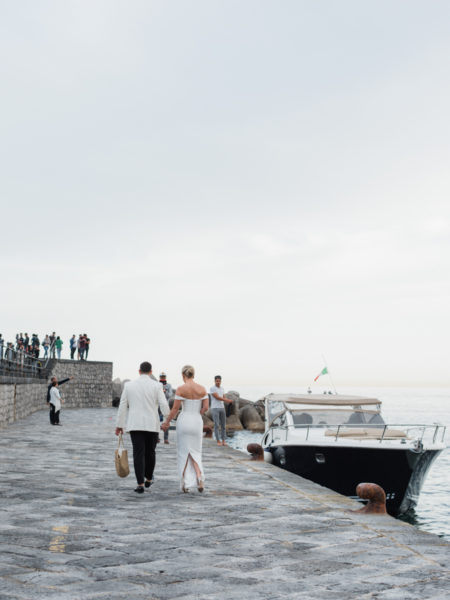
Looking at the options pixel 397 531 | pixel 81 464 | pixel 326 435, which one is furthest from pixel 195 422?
pixel 326 435

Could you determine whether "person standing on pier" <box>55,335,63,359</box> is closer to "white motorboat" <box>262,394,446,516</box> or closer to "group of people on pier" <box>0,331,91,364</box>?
"group of people on pier" <box>0,331,91,364</box>

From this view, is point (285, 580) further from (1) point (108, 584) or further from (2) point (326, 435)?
(2) point (326, 435)

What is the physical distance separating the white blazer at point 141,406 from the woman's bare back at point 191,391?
327mm

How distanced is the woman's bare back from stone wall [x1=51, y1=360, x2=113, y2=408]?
33.7 m

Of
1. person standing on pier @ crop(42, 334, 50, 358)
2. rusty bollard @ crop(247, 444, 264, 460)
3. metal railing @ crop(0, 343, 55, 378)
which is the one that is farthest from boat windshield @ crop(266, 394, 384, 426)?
person standing on pier @ crop(42, 334, 50, 358)

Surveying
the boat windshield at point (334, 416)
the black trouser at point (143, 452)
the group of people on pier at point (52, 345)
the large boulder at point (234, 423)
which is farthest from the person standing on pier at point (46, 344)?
the black trouser at point (143, 452)

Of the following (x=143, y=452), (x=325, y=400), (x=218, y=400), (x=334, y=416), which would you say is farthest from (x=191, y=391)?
(x=334, y=416)

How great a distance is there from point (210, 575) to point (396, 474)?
952cm

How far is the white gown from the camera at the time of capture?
8.59 meters

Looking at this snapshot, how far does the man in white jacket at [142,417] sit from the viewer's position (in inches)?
341

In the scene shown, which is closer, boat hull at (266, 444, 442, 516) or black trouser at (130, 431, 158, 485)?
black trouser at (130, 431, 158, 485)

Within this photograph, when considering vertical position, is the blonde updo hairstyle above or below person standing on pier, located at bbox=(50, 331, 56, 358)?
below

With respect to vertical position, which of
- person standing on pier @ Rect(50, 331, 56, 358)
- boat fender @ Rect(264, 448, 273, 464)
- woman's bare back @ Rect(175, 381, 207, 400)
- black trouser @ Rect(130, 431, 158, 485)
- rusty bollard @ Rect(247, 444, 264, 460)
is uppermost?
person standing on pier @ Rect(50, 331, 56, 358)

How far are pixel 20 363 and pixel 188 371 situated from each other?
21.0 meters
